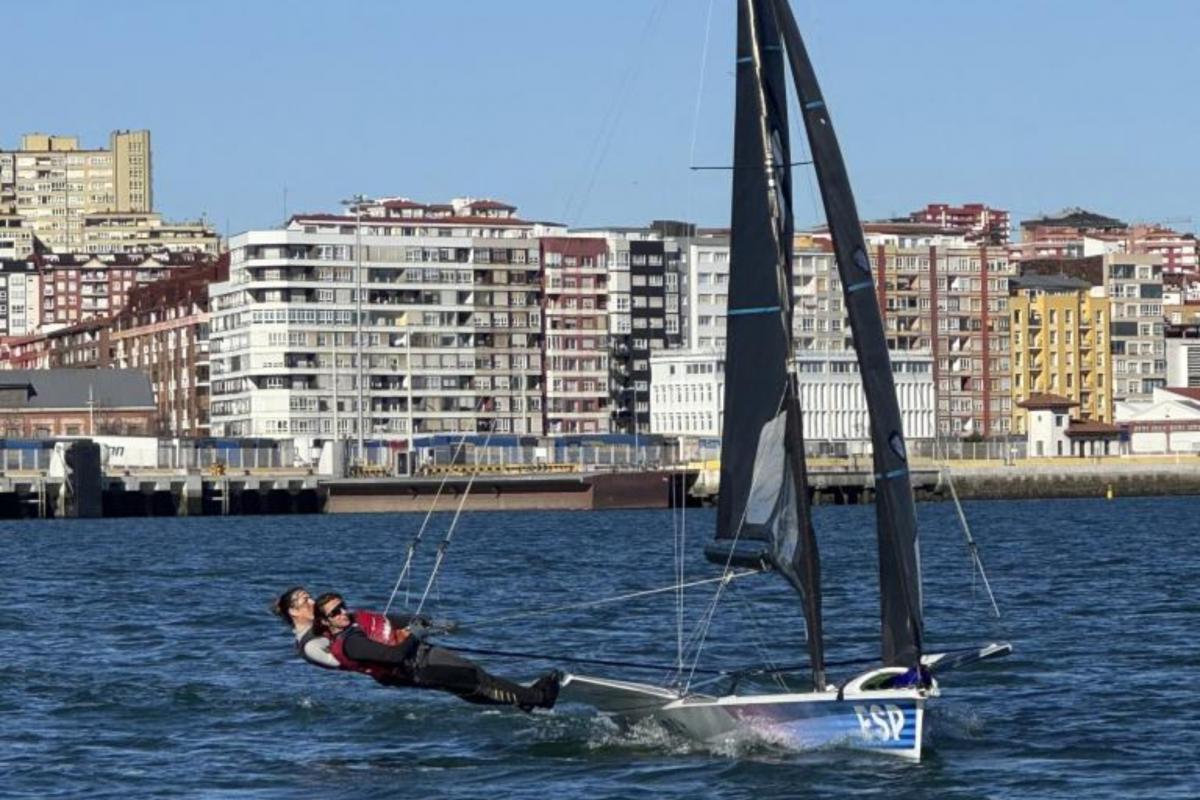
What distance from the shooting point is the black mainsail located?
2353 centimetres

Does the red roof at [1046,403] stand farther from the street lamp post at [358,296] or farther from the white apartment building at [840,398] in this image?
the street lamp post at [358,296]

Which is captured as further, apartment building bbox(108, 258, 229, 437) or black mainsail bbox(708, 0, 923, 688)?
apartment building bbox(108, 258, 229, 437)

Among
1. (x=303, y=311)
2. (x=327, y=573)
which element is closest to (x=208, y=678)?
(x=327, y=573)

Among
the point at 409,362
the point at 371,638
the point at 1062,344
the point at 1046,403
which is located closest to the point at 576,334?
the point at 409,362

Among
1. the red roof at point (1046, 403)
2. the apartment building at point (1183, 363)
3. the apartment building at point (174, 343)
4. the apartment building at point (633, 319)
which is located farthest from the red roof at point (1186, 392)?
the apartment building at point (174, 343)

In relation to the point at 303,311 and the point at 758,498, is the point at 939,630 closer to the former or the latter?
the point at 758,498

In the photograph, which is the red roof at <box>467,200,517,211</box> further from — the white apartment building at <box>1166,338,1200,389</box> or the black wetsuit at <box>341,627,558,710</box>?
the black wetsuit at <box>341,627,558,710</box>

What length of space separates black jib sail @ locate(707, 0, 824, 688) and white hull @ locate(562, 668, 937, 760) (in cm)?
37

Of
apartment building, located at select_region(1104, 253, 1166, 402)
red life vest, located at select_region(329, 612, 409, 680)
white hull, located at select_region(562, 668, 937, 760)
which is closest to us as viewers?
white hull, located at select_region(562, 668, 937, 760)

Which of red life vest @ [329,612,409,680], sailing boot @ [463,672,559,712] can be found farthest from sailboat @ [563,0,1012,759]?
red life vest @ [329,612,409,680]

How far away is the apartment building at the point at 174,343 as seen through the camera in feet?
565

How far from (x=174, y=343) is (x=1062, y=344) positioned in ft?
192

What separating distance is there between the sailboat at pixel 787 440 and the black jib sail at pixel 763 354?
0.01 m

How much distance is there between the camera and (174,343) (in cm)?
17838
